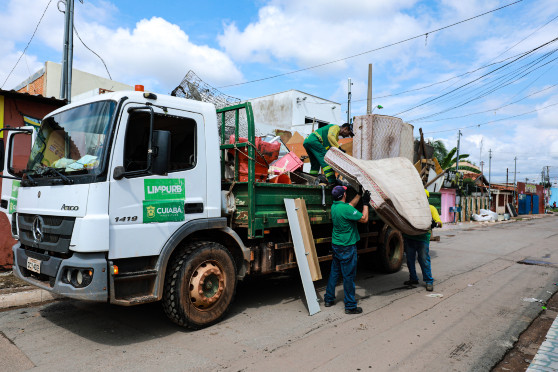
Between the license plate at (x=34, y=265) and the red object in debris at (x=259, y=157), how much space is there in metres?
2.28

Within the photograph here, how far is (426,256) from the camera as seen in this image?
20.3ft

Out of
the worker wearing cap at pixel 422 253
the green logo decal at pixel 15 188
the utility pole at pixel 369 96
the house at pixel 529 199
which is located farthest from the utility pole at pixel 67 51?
the house at pixel 529 199

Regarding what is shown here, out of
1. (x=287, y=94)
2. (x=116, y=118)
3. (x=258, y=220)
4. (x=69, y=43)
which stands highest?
(x=287, y=94)

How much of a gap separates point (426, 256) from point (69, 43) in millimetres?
7725

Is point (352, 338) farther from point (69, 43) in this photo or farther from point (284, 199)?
point (69, 43)

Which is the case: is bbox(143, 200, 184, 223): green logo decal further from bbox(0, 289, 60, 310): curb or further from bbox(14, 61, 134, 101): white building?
bbox(14, 61, 134, 101): white building

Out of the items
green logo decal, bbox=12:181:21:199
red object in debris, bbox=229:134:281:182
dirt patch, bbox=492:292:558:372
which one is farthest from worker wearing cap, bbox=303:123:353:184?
green logo decal, bbox=12:181:21:199

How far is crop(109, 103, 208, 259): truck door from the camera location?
3631 mm

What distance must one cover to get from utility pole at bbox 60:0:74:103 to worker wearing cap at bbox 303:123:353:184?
4.82 metres

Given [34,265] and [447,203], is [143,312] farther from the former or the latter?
[447,203]

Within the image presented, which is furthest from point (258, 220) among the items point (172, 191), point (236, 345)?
point (236, 345)

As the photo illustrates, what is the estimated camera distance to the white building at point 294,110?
22.5 meters

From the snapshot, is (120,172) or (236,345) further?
(236,345)

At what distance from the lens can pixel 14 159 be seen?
486cm
